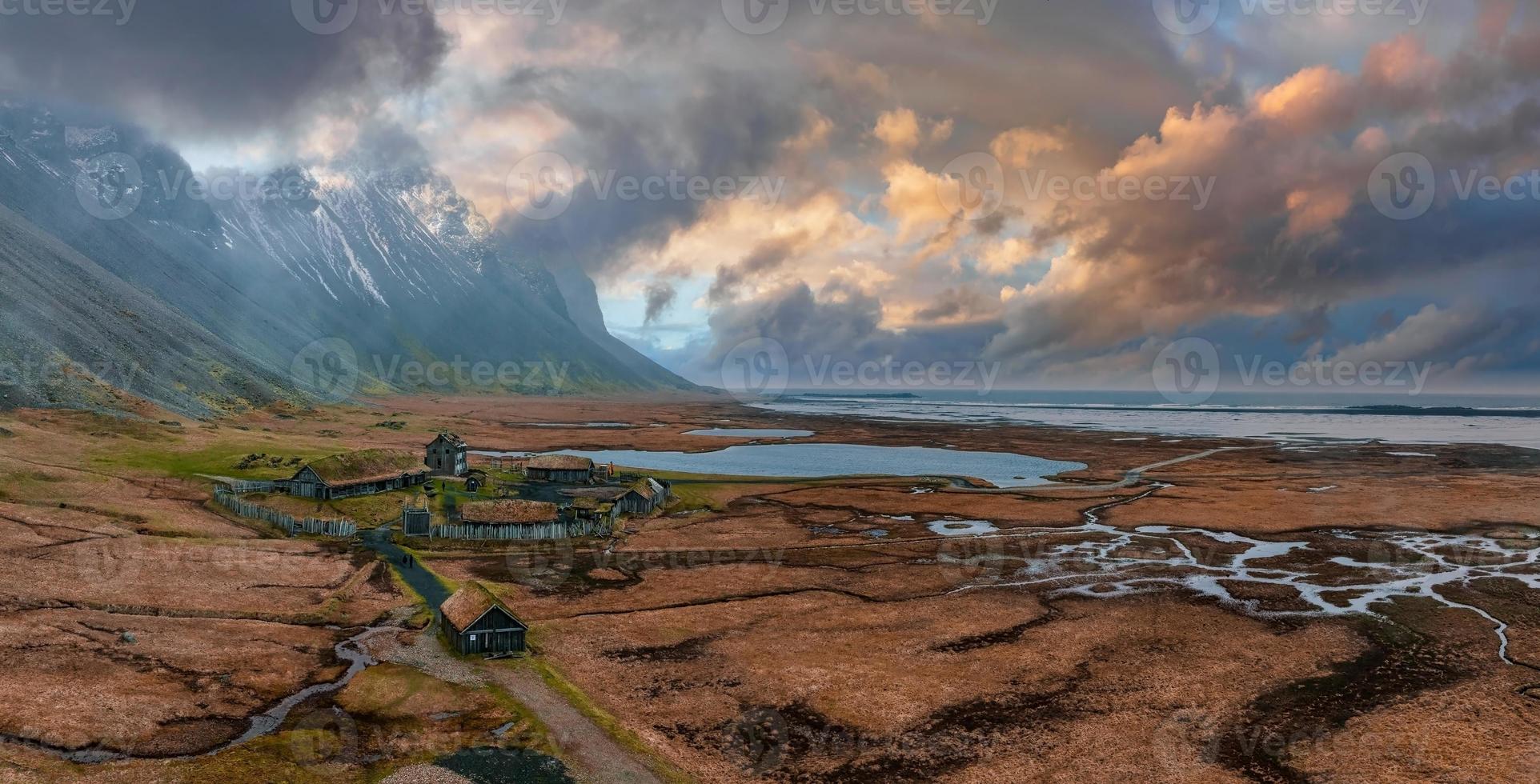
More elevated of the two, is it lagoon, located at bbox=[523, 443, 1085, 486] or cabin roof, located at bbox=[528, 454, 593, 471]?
cabin roof, located at bbox=[528, 454, 593, 471]

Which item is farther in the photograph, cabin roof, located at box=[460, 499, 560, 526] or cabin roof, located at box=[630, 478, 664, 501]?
cabin roof, located at box=[630, 478, 664, 501]

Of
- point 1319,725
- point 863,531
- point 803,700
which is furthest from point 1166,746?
point 863,531

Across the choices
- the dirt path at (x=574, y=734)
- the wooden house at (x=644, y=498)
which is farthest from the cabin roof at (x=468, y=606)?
the wooden house at (x=644, y=498)

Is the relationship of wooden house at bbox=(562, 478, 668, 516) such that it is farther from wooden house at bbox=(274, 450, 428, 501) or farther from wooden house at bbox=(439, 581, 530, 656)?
wooden house at bbox=(439, 581, 530, 656)

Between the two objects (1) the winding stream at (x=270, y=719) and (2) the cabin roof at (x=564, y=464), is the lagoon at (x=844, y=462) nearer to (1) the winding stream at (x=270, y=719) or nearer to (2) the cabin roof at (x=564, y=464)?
(2) the cabin roof at (x=564, y=464)

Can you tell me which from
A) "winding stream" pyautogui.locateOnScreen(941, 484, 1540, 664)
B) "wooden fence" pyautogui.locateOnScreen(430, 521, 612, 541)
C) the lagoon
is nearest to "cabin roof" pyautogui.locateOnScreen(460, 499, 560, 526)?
"wooden fence" pyautogui.locateOnScreen(430, 521, 612, 541)

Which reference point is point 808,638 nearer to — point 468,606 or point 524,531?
point 468,606
